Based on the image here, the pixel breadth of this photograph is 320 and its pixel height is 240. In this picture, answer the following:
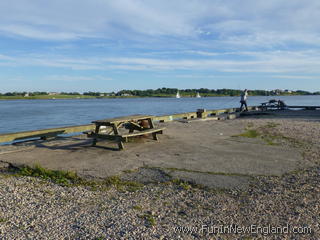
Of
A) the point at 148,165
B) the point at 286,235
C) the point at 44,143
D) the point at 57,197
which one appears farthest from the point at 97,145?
the point at 286,235

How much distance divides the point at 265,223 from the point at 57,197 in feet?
10.3

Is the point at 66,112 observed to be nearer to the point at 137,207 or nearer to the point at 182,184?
the point at 182,184

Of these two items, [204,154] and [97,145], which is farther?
[97,145]

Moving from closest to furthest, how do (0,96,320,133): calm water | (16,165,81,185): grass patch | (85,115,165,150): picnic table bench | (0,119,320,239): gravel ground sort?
1. (0,119,320,239): gravel ground
2. (16,165,81,185): grass patch
3. (85,115,165,150): picnic table bench
4. (0,96,320,133): calm water

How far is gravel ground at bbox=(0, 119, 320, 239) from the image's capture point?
10.9 feet

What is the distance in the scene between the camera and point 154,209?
3.95 metres

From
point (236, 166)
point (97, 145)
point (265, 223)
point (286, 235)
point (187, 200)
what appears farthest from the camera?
point (97, 145)

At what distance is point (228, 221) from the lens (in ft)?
11.8

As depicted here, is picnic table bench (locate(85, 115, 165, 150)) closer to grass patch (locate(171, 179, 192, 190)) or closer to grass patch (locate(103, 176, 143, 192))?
grass patch (locate(103, 176, 143, 192))

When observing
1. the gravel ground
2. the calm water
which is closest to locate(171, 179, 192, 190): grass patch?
the gravel ground

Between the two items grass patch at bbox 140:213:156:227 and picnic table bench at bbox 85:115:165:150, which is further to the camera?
picnic table bench at bbox 85:115:165:150

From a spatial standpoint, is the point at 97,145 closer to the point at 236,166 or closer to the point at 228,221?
the point at 236,166

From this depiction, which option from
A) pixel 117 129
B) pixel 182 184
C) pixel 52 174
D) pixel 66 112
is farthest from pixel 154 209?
pixel 66 112

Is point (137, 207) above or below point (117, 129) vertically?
below
